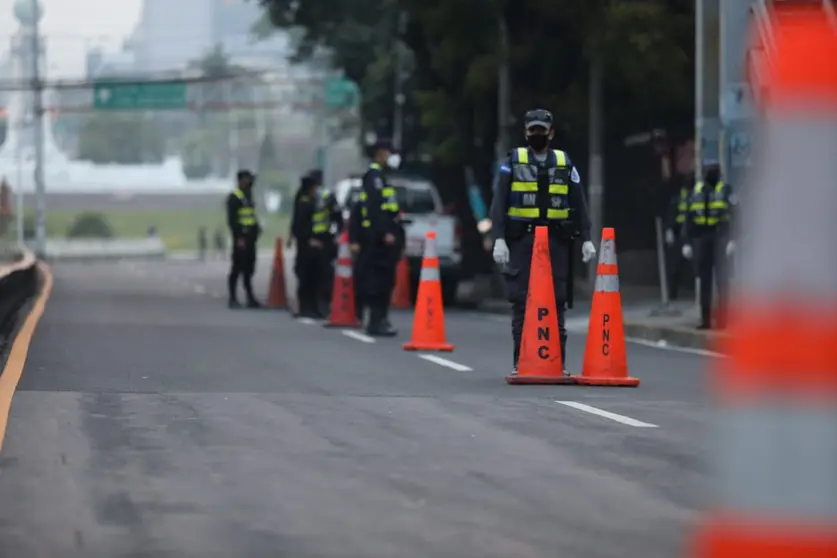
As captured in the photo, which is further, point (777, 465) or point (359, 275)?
point (359, 275)

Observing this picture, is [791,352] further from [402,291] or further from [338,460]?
[402,291]

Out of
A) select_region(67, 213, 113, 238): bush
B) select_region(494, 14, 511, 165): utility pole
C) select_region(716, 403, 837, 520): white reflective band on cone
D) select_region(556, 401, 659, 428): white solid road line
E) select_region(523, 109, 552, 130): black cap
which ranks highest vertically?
select_region(494, 14, 511, 165): utility pole

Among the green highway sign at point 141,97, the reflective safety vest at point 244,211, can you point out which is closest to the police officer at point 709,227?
the reflective safety vest at point 244,211

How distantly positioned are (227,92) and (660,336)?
91.0 m

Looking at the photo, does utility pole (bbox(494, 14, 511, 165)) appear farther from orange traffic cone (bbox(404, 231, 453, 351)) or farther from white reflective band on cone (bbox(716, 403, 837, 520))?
white reflective band on cone (bbox(716, 403, 837, 520))

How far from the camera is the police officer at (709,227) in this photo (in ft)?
68.3

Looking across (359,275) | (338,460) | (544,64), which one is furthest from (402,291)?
(338,460)

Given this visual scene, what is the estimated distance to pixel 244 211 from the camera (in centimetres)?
2741

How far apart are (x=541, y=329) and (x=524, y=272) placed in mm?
575

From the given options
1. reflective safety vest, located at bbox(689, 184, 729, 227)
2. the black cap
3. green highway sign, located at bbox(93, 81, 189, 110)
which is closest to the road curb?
reflective safety vest, located at bbox(689, 184, 729, 227)

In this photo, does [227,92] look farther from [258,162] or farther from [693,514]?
[693,514]

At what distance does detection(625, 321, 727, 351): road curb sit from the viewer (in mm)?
19828

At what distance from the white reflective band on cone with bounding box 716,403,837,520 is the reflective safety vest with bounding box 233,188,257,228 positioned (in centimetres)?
2374

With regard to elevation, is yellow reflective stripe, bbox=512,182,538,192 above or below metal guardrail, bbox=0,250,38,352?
above
